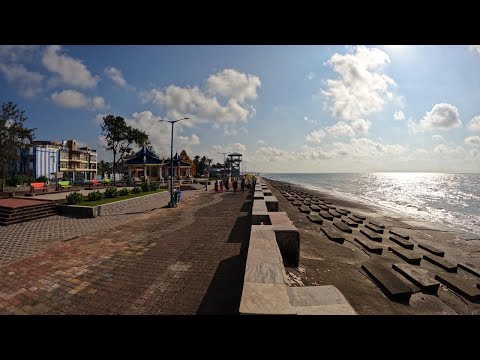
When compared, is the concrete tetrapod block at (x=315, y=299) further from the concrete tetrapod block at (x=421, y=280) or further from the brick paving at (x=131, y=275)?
the concrete tetrapod block at (x=421, y=280)

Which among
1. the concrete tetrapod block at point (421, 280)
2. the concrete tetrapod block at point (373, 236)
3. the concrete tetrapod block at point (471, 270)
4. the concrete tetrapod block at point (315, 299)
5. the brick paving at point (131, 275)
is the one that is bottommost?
the concrete tetrapod block at point (471, 270)

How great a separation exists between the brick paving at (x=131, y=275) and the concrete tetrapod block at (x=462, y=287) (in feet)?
21.9

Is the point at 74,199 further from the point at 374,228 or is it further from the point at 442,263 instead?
the point at 442,263

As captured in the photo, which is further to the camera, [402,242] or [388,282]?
[402,242]

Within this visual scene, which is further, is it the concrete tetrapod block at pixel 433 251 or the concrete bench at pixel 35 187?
the concrete bench at pixel 35 187

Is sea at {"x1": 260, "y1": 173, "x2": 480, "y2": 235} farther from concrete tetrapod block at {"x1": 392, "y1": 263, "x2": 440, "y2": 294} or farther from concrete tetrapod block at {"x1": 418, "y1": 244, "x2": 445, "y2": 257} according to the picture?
concrete tetrapod block at {"x1": 392, "y1": 263, "x2": 440, "y2": 294}

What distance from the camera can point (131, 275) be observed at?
6457 millimetres

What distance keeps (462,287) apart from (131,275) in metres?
9.97

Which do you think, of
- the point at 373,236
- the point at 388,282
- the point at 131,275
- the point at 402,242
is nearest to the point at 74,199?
the point at 131,275

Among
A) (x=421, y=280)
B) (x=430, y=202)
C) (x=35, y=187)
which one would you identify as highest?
(x=35, y=187)

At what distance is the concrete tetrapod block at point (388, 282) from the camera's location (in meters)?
5.97

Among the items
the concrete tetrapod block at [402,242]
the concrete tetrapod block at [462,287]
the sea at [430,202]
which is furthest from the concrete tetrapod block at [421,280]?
the sea at [430,202]
